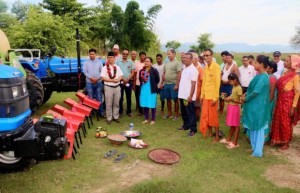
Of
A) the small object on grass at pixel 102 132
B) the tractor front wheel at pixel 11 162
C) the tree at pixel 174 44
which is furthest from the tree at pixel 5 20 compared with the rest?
the tree at pixel 174 44

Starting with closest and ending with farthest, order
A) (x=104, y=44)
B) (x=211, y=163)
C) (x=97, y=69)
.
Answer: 1. (x=211, y=163)
2. (x=97, y=69)
3. (x=104, y=44)

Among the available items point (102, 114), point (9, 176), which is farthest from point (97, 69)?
point (9, 176)

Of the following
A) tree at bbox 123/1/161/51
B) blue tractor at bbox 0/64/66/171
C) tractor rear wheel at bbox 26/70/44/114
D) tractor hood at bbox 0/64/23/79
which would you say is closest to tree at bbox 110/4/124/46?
tree at bbox 123/1/161/51

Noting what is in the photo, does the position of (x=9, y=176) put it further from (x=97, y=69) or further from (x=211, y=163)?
(x=97, y=69)

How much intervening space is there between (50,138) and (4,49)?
2683 mm

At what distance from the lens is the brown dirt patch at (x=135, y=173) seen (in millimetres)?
3964

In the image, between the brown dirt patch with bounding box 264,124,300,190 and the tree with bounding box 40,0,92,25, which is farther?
the tree with bounding box 40,0,92,25

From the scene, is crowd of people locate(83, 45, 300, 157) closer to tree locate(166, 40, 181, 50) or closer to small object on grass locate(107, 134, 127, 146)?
small object on grass locate(107, 134, 127, 146)

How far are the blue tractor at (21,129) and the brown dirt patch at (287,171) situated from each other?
125 inches

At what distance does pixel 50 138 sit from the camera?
3.32 meters

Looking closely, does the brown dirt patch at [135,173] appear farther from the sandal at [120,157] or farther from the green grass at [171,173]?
the sandal at [120,157]

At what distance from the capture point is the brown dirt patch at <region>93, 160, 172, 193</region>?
13.0ft

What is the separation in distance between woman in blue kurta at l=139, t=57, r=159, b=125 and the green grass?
4.47 ft

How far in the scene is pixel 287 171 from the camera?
182 inches
